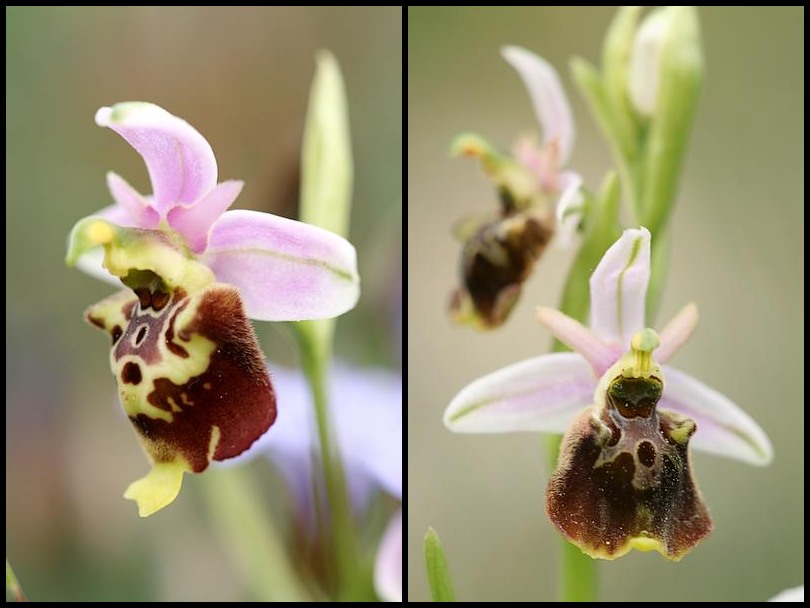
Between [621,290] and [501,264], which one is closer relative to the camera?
[621,290]

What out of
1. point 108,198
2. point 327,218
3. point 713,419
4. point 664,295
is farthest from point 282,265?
point 664,295

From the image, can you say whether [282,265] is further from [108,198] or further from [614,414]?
[108,198]

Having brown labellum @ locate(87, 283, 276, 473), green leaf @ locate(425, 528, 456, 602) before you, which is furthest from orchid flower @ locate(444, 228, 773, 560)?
brown labellum @ locate(87, 283, 276, 473)

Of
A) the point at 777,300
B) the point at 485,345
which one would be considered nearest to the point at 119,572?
the point at 485,345

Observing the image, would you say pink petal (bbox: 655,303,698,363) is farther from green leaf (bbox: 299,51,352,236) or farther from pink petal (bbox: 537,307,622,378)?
green leaf (bbox: 299,51,352,236)

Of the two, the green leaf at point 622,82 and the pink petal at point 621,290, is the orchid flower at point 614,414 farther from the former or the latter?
the green leaf at point 622,82

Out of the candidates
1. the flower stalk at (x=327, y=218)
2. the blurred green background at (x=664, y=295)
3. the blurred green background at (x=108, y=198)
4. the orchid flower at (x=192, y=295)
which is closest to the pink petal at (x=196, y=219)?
the orchid flower at (x=192, y=295)

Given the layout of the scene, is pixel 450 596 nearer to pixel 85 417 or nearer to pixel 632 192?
pixel 632 192
